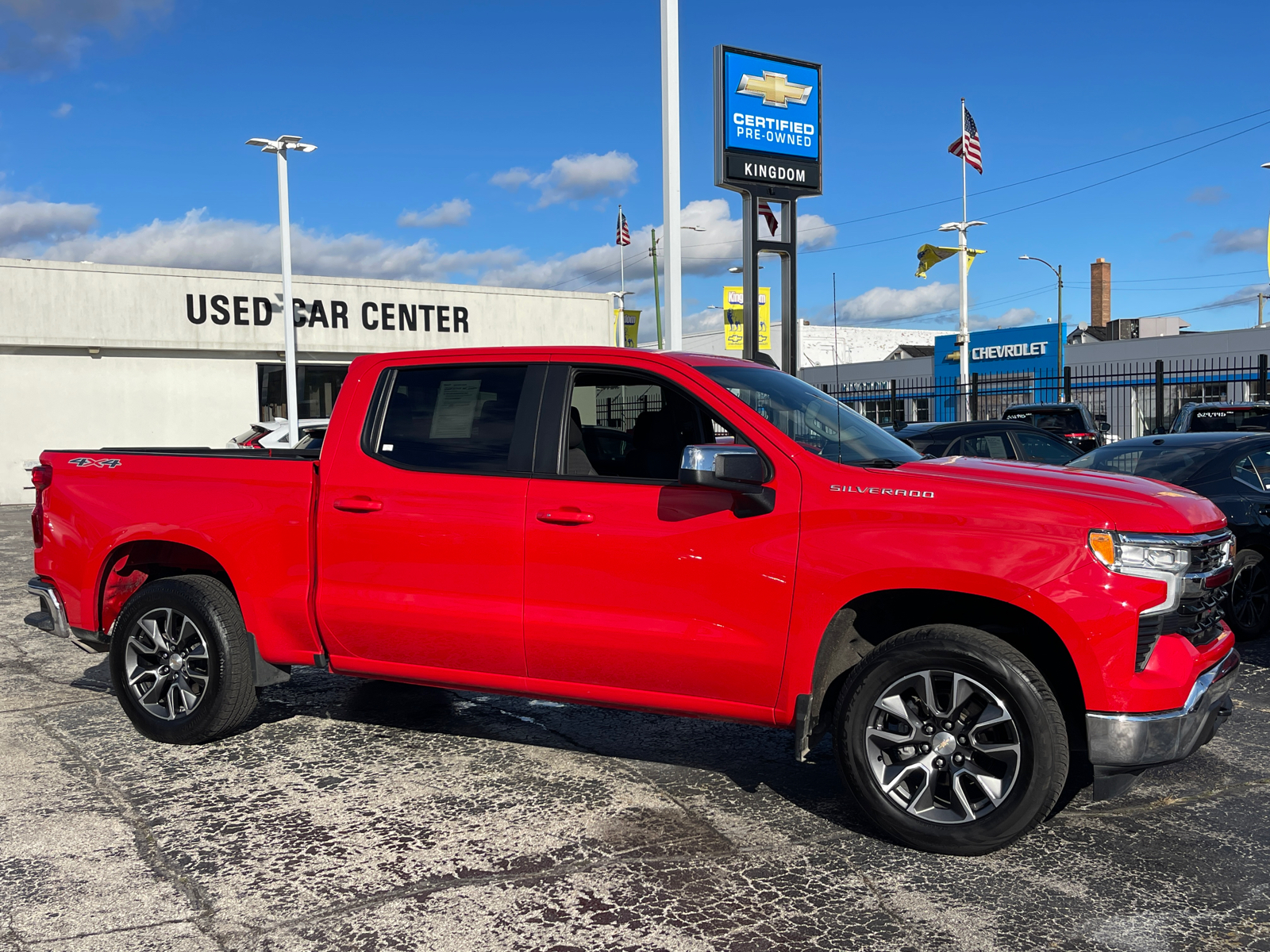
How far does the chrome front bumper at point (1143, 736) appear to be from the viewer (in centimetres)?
390

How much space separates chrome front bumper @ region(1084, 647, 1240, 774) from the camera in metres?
3.90

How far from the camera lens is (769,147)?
13.1 metres

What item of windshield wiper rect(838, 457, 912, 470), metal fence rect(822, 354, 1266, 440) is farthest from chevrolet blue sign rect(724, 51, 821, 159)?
metal fence rect(822, 354, 1266, 440)

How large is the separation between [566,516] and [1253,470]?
6212 millimetres

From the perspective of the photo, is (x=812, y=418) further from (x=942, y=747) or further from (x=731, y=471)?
(x=942, y=747)

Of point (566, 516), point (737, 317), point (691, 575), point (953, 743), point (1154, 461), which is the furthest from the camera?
point (737, 317)

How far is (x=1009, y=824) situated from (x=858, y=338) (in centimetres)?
7200

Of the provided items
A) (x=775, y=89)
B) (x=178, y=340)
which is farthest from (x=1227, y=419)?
(x=178, y=340)

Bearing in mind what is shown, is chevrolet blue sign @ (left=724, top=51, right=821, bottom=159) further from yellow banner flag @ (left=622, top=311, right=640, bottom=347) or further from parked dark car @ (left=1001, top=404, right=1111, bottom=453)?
yellow banner flag @ (left=622, top=311, right=640, bottom=347)

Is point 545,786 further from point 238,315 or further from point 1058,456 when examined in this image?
point 238,315

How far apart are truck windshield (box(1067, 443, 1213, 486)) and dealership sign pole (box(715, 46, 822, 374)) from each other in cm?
398

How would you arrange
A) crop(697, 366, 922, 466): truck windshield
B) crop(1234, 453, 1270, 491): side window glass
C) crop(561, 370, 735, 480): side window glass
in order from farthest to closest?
crop(1234, 453, 1270, 491): side window glass → crop(561, 370, 735, 480): side window glass → crop(697, 366, 922, 466): truck windshield

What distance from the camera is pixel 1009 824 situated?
405cm

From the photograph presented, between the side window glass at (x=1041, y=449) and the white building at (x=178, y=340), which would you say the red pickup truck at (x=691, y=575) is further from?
the white building at (x=178, y=340)
